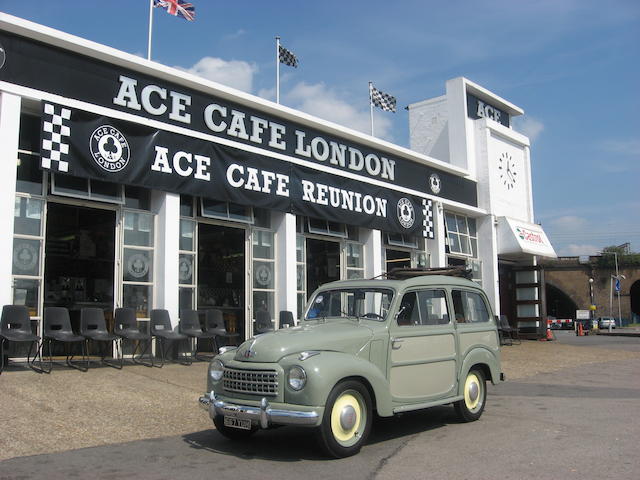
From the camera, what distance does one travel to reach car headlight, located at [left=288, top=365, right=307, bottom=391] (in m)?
5.68

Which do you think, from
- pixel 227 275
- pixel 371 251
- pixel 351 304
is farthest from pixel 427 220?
pixel 351 304

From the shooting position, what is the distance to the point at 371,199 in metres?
17.8

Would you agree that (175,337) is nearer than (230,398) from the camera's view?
No

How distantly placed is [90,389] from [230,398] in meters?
3.87

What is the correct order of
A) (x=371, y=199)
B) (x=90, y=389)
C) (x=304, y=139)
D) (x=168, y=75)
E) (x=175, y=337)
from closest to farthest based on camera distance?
(x=90, y=389), (x=175, y=337), (x=168, y=75), (x=304, y=139), (x=371, y=199)

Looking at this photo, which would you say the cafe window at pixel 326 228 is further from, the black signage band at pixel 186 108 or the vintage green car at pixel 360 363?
the vintage green car at pixel 360 363

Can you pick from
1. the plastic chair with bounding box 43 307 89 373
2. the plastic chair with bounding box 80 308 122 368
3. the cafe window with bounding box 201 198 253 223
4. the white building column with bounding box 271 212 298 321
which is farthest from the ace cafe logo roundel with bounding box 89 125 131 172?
the white building column with bounding box 271 212 298 321

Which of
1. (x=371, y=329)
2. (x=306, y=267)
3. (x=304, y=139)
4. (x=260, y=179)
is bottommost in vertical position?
(x=371, y=329)

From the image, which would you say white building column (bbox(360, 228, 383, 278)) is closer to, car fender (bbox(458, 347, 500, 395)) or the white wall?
the white wall

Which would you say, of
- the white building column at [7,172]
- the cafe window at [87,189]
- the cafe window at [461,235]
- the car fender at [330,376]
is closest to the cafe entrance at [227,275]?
the cafe window at [87,189]

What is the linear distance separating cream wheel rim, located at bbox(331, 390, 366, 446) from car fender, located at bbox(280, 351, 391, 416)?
0.19m

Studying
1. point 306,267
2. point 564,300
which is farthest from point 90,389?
point 564,300

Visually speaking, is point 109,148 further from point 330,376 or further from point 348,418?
point 348,418

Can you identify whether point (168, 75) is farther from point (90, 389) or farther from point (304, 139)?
point (90, 389)
